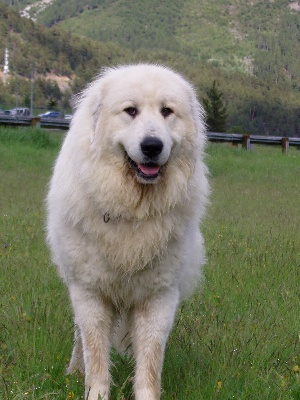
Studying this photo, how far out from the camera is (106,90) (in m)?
4.09

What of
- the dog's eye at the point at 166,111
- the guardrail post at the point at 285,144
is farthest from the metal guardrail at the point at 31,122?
the dog's eye at the point at 166,111

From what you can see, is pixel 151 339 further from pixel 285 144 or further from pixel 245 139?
pixel 285 144

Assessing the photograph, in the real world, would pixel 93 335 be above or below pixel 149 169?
below

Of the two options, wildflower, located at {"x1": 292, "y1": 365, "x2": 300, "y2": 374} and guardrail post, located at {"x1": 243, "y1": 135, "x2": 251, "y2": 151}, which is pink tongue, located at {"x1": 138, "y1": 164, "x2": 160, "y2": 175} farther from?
guardrail post, located at {"x1": 243, "y1": 135, "x2": 251, "y2": 151}

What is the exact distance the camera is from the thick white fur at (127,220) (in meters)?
3.97

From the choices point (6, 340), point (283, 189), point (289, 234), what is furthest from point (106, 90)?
point (283, 189)

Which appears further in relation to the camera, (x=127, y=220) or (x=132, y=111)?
(x=127, y=220)

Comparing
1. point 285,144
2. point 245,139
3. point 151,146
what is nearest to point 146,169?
point 151,146

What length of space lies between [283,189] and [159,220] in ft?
42.0

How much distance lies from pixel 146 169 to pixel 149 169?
20mm

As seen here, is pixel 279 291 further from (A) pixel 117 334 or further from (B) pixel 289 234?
(B) pixel 289 234

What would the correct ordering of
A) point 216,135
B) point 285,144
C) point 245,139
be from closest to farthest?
point 216,135 < point 245,139 < point 285,144

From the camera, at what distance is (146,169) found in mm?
3982

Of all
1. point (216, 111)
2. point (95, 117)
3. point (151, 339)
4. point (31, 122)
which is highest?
point (95, 117)
